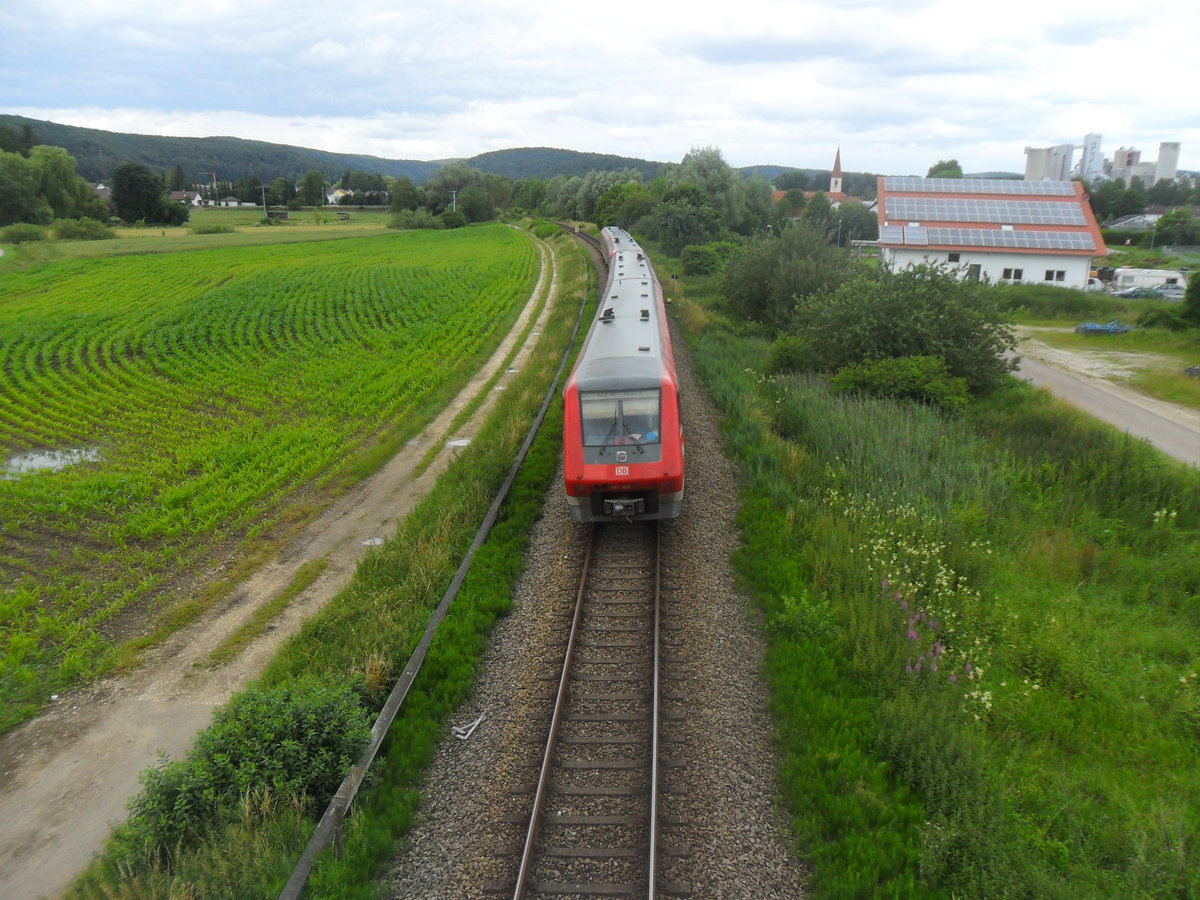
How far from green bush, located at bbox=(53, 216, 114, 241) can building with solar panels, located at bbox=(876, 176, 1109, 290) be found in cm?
7175

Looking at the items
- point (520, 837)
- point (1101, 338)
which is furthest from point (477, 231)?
point (520, 837)

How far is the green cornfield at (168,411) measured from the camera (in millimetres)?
11438

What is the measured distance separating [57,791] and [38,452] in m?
12.8

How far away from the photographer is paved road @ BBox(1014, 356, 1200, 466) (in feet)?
58.3

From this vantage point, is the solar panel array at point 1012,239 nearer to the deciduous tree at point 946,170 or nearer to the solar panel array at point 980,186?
the solar panel array at point 980,186

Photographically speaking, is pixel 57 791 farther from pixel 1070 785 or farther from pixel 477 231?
pixel 477 231

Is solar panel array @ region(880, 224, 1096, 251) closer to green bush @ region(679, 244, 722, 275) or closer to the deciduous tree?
green bush @ region(679, 244, 722, 275)

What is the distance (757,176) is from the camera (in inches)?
3199

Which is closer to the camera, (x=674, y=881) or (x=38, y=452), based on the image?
(x=674, y=881)

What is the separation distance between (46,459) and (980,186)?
53.1 m

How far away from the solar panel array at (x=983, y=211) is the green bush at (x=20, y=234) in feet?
232

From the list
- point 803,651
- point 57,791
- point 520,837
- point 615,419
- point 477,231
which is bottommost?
point 57,791

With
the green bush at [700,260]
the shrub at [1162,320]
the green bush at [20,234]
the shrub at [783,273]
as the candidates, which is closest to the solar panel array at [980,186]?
the green bush at [700,260]

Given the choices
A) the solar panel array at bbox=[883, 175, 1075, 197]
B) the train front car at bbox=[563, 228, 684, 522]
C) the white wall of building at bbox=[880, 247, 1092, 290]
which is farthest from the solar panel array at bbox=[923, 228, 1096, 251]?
the train front car at bbox=[563, 228, 684, 522]
